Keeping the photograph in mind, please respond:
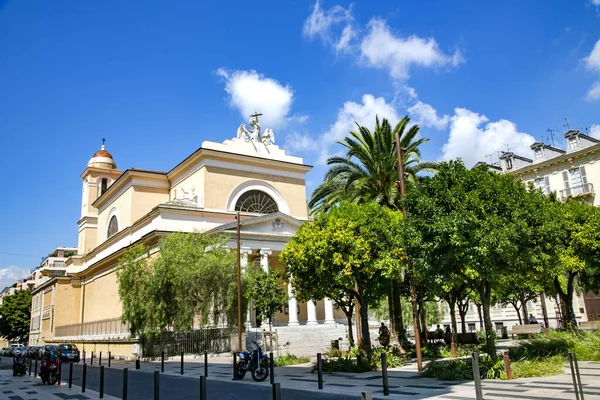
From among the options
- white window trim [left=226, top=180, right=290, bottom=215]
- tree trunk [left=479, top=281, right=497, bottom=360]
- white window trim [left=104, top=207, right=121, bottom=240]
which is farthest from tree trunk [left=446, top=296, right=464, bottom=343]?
white window trim [left=104, top=207, right=121, bottom=240]

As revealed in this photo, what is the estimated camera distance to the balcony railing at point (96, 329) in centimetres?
3606

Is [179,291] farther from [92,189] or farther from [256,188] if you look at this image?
[92,189]

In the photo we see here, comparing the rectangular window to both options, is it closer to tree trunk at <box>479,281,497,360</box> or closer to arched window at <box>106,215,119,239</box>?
tree trunk at <box>479,281,497,360</box>

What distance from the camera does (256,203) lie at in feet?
144

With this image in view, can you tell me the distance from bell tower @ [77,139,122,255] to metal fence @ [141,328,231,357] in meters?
35.6

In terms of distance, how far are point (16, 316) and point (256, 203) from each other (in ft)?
174

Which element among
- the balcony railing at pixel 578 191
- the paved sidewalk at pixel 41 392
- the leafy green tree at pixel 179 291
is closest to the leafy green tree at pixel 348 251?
the paved sidewalk at pixel 41 392

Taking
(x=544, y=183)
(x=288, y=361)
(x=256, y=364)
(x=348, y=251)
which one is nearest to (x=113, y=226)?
(x=288, y=361)

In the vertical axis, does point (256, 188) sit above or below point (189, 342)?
above

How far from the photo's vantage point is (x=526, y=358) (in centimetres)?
1501

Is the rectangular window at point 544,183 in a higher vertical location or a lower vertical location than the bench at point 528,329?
higher

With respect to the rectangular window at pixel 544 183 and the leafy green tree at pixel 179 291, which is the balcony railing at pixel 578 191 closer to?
the rectangular window at pixel 544 183

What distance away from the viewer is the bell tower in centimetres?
6084

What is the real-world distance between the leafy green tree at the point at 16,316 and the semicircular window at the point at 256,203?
51742 mm
